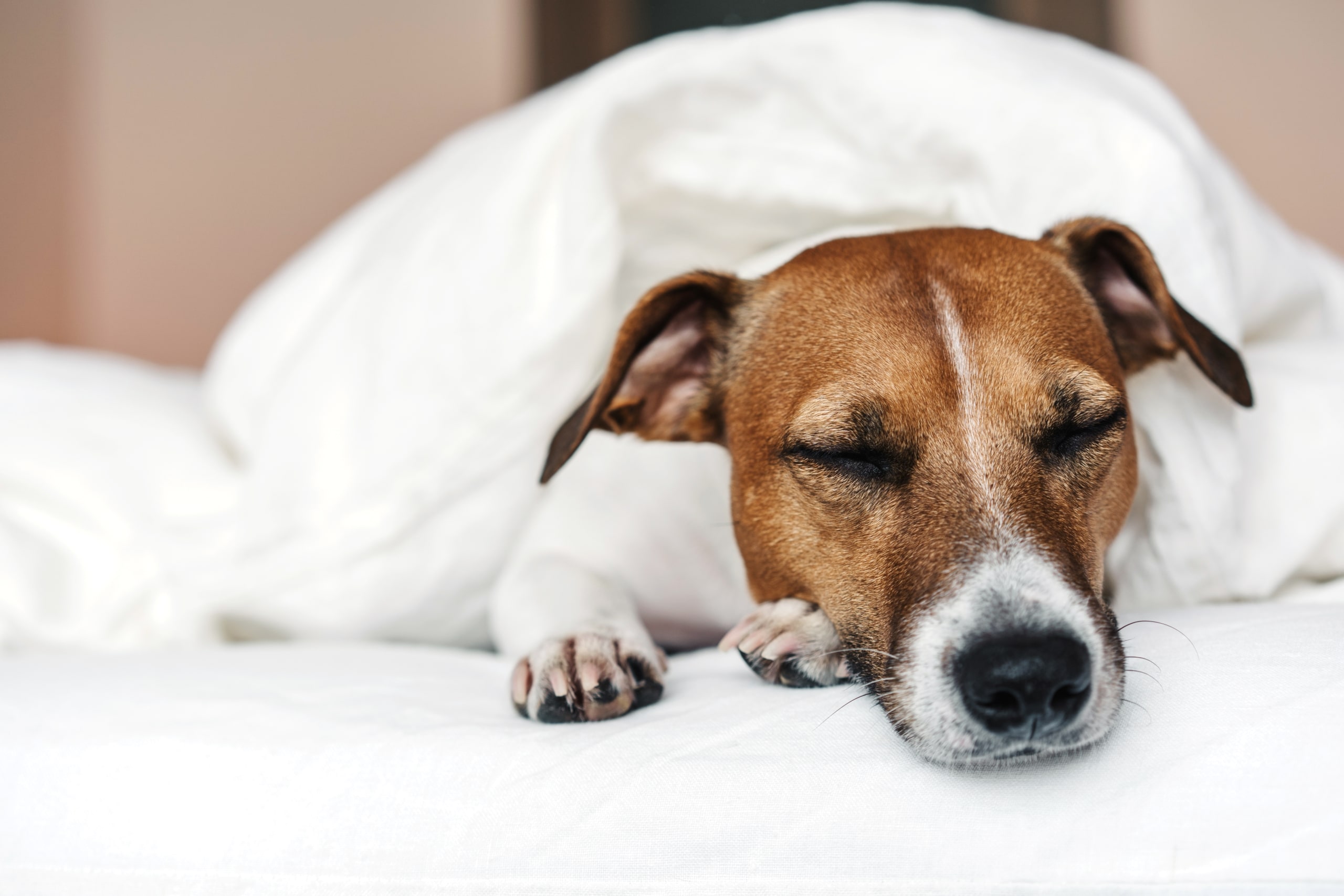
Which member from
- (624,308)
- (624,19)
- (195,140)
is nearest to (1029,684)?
(624,308)

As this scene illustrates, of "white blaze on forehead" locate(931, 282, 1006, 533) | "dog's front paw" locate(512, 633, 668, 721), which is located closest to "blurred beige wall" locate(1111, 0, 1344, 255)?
"white blaze on forehead" locate(931, 282, 1006, 533)

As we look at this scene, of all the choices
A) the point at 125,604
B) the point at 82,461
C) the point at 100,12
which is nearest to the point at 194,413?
the point at 82,461

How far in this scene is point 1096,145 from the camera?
1768 mm

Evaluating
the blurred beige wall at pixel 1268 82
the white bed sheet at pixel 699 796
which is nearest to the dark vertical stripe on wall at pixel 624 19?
the blurred beige wall at pixel 1268 82

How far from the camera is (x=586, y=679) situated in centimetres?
128

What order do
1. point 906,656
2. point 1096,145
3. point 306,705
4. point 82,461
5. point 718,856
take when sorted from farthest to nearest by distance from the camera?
point 82,461 → point 1096,145 → point 306,705 → point 906,656 → point 718,856

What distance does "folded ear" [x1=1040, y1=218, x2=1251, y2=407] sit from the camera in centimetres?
144

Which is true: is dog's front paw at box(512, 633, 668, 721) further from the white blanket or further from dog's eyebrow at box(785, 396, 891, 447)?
the white blanket

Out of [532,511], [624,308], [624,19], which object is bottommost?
[532,511]

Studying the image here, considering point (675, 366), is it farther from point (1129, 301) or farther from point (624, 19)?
point (624, 19)

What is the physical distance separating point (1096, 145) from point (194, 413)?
234 cm

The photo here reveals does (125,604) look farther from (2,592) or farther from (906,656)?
(906,656)

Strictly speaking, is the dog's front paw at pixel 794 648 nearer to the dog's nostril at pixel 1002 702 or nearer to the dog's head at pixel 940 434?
the dog's head at pixel 940 434

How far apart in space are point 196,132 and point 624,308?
3.38 m
